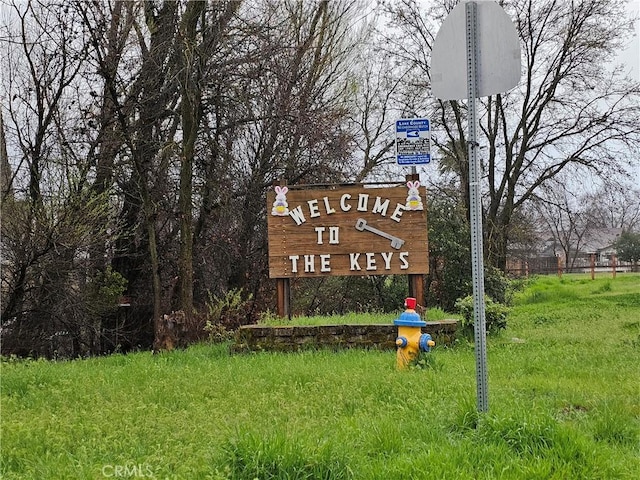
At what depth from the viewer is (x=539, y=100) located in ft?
64.5

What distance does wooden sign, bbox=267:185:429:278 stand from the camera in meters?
9.84

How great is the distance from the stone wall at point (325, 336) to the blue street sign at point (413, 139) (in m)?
2.36

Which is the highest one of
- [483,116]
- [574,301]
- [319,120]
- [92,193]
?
[483,116]

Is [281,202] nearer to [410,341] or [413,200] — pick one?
[413,200]

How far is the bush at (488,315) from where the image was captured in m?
9.71

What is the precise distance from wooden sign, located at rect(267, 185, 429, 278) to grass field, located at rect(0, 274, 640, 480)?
195 centimetres

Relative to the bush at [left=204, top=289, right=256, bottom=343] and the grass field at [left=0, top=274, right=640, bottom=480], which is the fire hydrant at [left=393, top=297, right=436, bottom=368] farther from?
the bush at [left=204, top=289, right=256, bottom=343]

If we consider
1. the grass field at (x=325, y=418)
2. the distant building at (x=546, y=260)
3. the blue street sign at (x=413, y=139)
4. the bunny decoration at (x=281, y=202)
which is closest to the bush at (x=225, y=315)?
the bunny decoration at (x=281, y=202)

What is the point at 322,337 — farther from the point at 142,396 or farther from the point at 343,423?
the point at 343,423

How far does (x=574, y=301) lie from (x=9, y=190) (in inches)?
692

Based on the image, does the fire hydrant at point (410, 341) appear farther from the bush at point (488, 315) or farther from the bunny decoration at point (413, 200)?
the bunny decoration at point (413, 200)

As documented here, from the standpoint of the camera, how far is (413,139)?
27.8ft

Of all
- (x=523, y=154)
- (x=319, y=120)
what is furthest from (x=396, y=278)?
(x=523, y=154)

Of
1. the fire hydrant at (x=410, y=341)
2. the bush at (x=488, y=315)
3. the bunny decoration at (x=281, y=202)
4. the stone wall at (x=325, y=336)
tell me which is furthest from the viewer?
the bunny decoration at (x=281, y=202)
